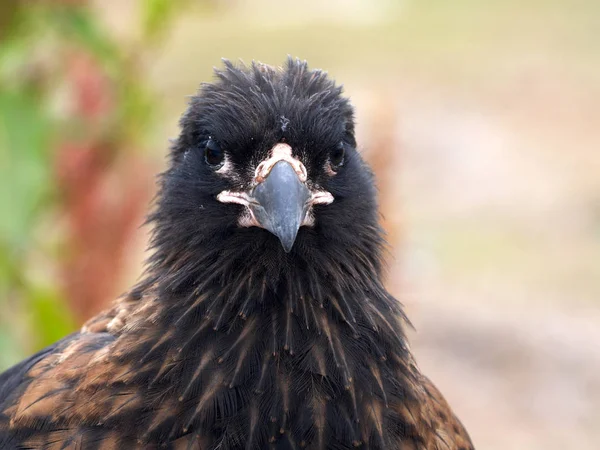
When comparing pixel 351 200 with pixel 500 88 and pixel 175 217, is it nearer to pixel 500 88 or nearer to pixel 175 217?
pixel 175 217

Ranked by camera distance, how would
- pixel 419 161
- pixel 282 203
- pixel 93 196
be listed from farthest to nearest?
pixel 419 161 → pixel 93 196 → pixel 282 203

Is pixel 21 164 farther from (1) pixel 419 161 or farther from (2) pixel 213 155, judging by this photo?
(1) pixel 419 161

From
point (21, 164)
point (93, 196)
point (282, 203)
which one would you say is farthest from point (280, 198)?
point (93, 196)

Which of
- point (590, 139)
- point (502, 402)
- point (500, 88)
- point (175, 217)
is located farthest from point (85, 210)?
point (500, 88)

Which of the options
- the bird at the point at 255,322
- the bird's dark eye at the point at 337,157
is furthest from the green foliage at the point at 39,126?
the bird's dark eye at the point at 337,157

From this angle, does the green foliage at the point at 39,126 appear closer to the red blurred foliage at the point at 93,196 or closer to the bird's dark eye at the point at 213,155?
the red blurred foliage at the point at 93,196

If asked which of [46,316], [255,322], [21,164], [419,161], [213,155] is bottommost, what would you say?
[46,316]

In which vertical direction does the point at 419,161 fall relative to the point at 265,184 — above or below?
below
